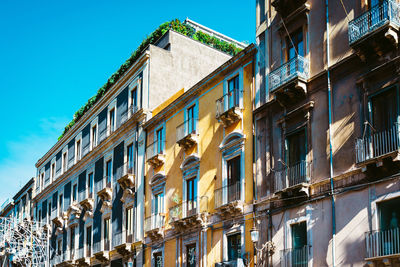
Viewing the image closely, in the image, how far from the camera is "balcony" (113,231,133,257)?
32.4 m

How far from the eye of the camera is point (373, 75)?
59.6ft

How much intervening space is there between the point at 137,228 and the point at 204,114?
8250 millimetres

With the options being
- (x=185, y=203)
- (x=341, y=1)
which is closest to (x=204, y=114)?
(x=185, y=203)

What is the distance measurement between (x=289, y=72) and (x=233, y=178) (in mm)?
5441

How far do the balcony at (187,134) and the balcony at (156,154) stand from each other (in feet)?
5.71

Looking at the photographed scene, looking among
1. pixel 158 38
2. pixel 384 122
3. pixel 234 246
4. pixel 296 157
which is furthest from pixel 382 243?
pixel 158 38

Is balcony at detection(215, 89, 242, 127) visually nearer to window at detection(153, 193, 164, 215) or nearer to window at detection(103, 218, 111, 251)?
window at detection(153, 193, 164, 215)

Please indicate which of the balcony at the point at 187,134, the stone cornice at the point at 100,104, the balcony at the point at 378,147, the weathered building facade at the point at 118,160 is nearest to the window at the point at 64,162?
the stone cornice at the point at 100,104

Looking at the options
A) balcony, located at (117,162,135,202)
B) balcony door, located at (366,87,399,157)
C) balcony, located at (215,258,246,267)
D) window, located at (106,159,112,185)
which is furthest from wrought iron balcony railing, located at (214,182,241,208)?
window, located at (106,159,112,185)

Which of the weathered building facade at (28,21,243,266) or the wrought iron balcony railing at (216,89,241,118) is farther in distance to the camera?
the weathered building facade at (28,21,243,266)

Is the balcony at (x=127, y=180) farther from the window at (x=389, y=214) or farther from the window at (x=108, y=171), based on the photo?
the window at (x=389, y=214)

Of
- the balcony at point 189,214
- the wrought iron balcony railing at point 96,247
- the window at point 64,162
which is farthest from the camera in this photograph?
the window at point 64,162

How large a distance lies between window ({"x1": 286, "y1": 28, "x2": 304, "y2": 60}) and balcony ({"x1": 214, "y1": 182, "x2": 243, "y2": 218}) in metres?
5.61

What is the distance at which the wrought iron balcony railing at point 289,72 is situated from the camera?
20.9 metres
